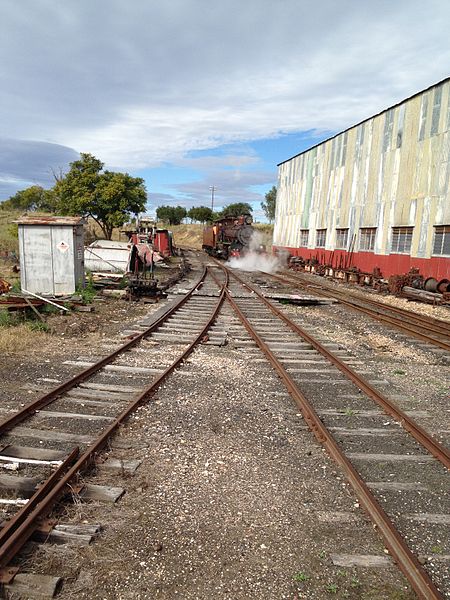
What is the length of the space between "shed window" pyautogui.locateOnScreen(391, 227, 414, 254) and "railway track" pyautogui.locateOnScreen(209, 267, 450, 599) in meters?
14.3

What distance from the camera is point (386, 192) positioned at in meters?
21.9

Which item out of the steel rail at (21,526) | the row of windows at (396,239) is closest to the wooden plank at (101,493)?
the steel rail at (21,526)

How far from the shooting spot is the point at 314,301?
15086 mm

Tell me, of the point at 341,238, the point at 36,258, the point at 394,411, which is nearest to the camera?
the point at 394,411

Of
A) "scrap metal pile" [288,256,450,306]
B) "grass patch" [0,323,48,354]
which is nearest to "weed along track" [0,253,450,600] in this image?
"grass patch" [0,323,48,354]

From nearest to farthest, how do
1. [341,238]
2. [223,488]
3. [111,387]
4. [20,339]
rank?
[223,488]
[111,387]
[20,339]
[341,238]

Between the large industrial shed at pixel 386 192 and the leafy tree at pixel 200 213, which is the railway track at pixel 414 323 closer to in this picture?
the large industrial shed at pixel 386 192

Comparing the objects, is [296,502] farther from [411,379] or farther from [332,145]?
[332,145]

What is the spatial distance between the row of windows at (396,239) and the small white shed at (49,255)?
1426 centimetres

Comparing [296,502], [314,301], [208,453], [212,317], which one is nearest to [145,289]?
[212,317]

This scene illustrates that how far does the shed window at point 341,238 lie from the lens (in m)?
26.4

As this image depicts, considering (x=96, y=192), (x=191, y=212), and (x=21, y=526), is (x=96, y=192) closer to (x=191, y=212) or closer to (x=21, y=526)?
(x=21, y=526)

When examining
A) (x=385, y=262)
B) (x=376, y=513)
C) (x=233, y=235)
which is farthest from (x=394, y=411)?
(x=233, y=235)

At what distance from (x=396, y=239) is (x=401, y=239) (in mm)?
404
